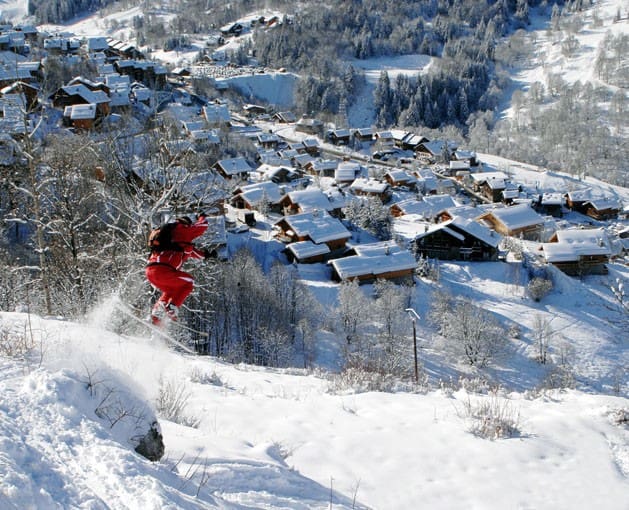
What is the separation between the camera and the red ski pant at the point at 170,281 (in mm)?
5531

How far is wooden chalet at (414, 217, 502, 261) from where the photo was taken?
3225 centimetres

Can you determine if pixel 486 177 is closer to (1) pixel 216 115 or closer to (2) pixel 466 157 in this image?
(2) pixel 466 157

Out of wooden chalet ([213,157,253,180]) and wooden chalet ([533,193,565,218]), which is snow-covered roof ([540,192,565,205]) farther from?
wooden chalet ([213,157,253,180])

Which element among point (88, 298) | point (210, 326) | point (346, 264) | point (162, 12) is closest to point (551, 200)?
point (346, 264)

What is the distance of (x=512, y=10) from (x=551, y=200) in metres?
127

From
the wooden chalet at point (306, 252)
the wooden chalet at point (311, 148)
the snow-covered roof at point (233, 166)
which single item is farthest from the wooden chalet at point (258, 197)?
the wooden chalet at point (311, 148)

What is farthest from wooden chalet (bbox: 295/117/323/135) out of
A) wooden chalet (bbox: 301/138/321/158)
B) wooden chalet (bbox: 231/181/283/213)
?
wooden chalet (bbox: 231/181/283/213)

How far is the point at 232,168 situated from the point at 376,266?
22656 millimetres

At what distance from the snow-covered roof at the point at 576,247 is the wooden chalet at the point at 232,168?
25.3 m

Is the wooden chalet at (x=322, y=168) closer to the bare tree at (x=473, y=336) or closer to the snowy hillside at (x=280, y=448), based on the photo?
the bare tree at (x=473, y=336)

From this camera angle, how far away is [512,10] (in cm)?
15638

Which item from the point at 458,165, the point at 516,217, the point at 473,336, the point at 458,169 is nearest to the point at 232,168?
the point at 516,217

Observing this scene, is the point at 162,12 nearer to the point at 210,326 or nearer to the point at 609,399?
the point at 210,326

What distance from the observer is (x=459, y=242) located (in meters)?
32.9
